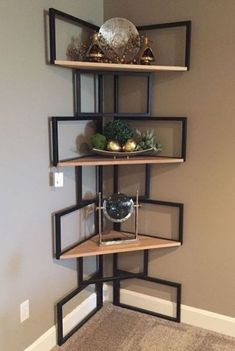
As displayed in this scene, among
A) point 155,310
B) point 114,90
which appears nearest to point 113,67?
point 114,90

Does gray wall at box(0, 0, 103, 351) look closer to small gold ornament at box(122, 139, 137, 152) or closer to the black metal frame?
the black metal frame

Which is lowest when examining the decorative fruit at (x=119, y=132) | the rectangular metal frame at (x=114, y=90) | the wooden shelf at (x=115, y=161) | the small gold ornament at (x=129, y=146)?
the wooden shelf at (x=115, y=161)

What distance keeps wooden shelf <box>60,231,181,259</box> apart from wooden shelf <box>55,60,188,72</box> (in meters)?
1.13

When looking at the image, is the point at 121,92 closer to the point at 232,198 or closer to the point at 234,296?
the point at 232,198

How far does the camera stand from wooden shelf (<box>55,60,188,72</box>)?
203cm

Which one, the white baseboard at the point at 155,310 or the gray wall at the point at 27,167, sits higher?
the gray wall at the point at 27,167

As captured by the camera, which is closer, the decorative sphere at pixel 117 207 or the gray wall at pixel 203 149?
the gray wall at pixel 203 149

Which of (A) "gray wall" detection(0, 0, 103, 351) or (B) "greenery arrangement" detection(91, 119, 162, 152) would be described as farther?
(B) "greenery arrangement" detection(91, 119, 162, 152)

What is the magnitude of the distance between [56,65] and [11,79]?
0.36 meters

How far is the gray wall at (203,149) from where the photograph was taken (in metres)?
2.16

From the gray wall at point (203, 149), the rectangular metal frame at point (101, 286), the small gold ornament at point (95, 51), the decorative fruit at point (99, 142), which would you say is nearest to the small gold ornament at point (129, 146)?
the decorative fruit at point (99, 142)

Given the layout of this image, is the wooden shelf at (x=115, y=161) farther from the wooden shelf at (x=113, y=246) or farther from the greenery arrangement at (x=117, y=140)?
the wooden shelf at (x=113, y=246)

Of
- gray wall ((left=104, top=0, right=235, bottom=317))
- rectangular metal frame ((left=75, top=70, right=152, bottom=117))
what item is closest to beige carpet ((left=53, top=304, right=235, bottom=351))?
gray wall ((left=104, top=0, right=235, bottom=317))

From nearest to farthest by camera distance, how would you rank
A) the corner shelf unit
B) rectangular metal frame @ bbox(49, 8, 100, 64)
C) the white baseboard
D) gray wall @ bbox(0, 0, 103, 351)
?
gray wall @ bbox(0, 0, 103, 351) → rectangular metal frame @ bbox(49, 8, 100, 64) → the corner shelf unit → the white baseboard
